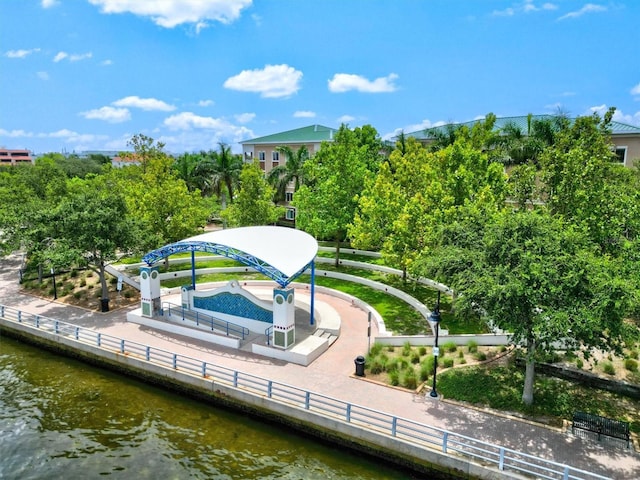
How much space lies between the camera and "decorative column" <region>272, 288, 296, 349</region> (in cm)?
2053

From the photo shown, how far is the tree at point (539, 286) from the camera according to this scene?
13.4 m

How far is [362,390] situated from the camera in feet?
57.8

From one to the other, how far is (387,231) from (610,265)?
53.7 ft

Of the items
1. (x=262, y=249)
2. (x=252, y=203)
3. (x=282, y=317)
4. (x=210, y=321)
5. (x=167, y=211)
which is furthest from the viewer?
(x=252, y=203)

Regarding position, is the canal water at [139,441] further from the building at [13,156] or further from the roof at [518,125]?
the building at [13,156]

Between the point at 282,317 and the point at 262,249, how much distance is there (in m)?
3.92

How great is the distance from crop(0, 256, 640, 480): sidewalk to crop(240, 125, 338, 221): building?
94.0ft

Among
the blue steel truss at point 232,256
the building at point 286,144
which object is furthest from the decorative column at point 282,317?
Answer: the building at point 286,144

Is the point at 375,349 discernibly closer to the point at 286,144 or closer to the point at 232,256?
the point at 232,256

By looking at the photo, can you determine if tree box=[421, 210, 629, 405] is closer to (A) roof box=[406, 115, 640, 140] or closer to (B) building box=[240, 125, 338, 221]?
(A) roof box=[406, 115, 640, 140]

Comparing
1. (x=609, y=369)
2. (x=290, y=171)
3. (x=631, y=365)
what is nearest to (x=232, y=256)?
(x=609, y=369)

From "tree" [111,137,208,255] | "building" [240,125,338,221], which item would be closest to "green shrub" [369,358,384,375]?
"tree" [111,137,208,255]

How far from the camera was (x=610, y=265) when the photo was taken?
14812mm

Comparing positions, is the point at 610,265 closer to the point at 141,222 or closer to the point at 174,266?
the point at 141,222
